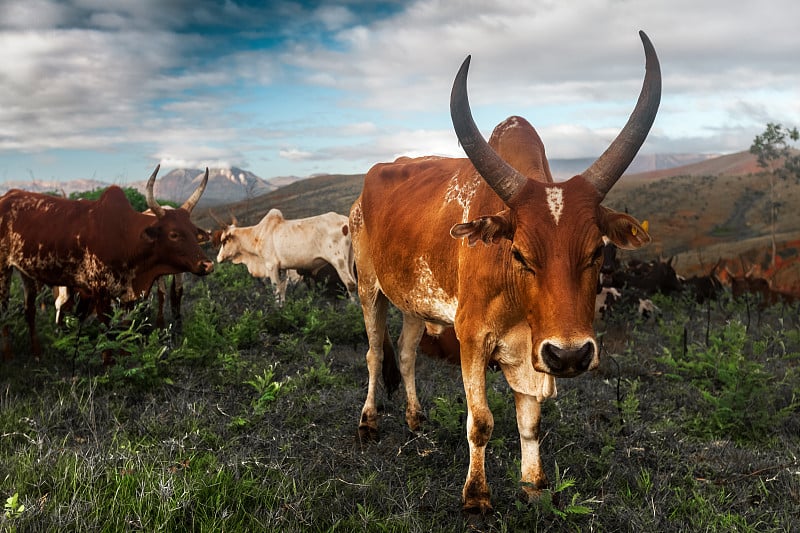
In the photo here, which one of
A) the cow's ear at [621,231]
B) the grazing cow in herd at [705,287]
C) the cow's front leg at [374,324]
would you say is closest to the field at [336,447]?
the cow's front leg at [374,324]

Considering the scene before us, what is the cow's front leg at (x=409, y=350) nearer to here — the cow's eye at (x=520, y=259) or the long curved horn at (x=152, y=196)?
the cow's eye at (x=520, y=259)

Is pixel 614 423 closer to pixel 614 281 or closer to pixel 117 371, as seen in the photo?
pixel 117 371

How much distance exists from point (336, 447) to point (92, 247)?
375 cm

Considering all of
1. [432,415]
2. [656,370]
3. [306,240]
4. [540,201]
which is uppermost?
[540,201]

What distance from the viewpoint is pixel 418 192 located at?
4570 mm

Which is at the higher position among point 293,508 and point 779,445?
point 293,508

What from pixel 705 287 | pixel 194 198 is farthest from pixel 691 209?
pixel 194 198

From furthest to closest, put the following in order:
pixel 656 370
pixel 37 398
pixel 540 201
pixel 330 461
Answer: pixel 656 370 → pixel 37 398 → pixel 330 461 → pixel 540 201

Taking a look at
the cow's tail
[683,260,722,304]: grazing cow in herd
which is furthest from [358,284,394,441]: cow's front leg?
[683,260,722,304]: grazing cow in herd

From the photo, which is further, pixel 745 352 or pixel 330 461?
pixel 745 352

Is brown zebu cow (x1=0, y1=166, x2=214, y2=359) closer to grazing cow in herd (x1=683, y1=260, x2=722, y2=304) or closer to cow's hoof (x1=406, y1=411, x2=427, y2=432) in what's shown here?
cow's hoof (x1=406, y1=411, x2=427, y2=432)

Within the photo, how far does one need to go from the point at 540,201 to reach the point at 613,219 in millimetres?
381

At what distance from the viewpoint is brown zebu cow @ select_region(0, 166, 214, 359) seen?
6496 mm

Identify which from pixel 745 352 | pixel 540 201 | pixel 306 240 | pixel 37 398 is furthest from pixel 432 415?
pixel 306 240
